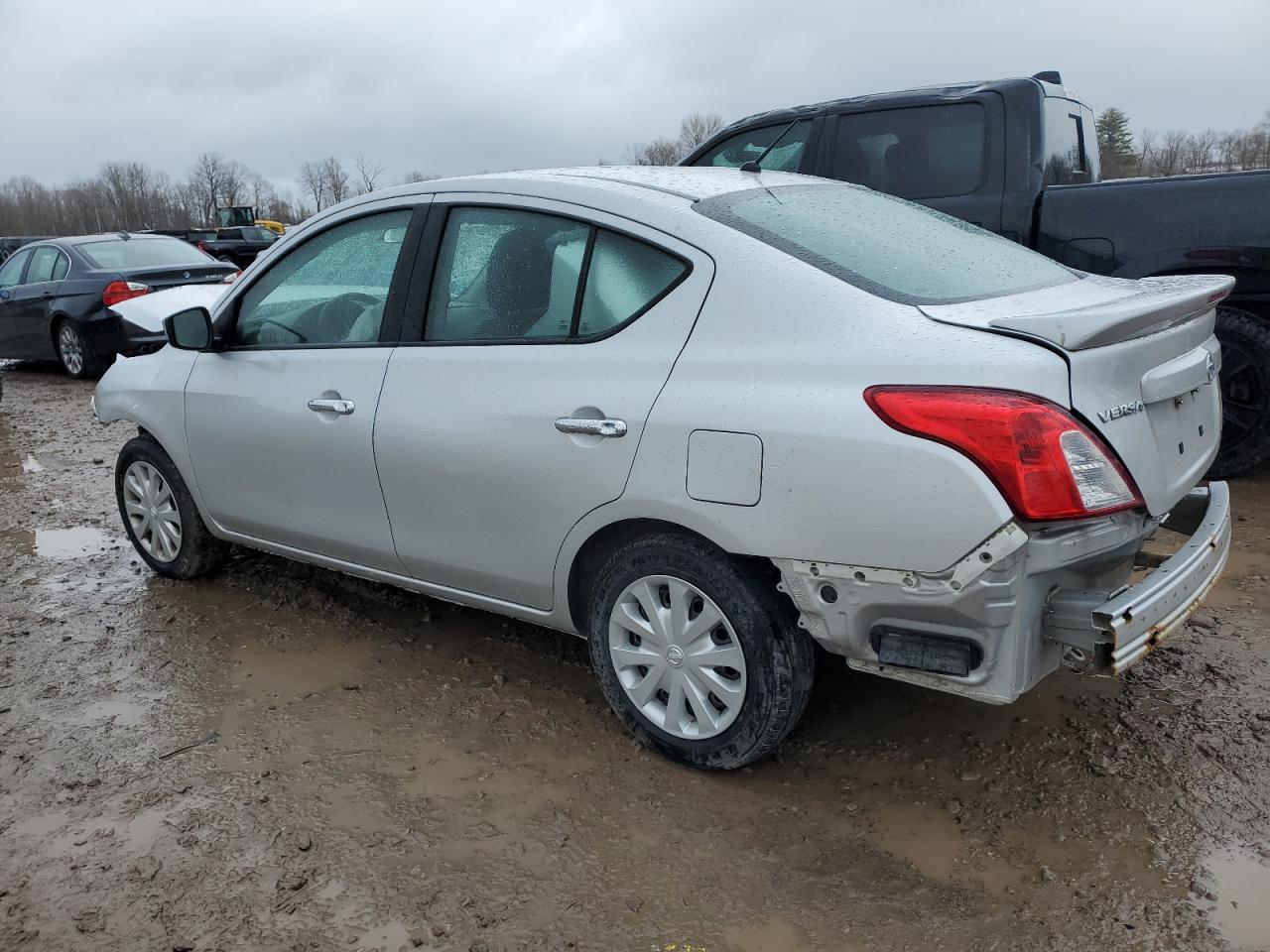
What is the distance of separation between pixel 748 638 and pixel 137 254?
10.5 meters

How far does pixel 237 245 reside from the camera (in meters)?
25.8

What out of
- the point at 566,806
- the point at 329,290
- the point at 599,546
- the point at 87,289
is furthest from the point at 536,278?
the point at 87,289

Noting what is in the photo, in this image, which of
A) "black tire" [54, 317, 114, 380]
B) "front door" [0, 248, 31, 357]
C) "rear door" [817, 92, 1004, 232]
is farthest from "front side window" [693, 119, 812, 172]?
"front door" [0, 248, 31, 357]

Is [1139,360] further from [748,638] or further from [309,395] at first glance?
[309,395]

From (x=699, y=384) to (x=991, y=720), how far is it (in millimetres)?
1442

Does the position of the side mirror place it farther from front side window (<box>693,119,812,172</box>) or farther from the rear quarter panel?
front side window (<box>693,119,812,172</box>)

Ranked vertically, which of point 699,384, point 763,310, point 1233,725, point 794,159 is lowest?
point 1233,725

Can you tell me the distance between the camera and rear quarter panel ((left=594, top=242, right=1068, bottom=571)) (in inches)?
92.0

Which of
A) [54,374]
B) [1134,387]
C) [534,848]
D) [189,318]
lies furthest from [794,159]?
[54,374]

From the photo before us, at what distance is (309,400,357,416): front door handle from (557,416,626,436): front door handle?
0.92 meters

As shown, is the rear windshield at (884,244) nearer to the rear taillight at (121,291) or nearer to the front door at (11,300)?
the rear taillight at (121,291)

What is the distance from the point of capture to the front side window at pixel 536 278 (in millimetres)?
2951

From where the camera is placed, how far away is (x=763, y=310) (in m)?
2.67

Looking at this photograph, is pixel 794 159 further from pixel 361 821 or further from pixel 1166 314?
pixel 361 821
